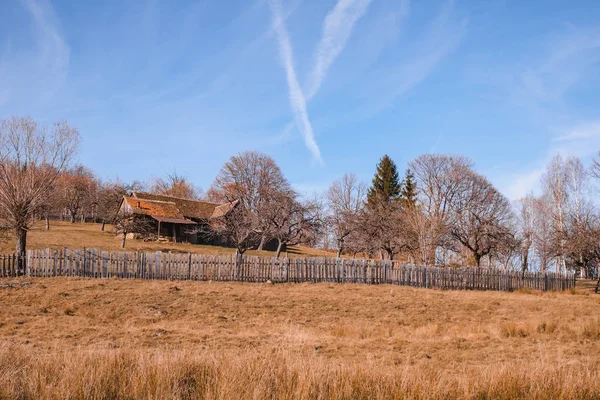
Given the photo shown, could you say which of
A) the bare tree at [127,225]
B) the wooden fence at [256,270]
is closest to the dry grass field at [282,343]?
the wooden fence at [256,270]

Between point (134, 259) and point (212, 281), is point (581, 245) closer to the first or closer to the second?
point (212, 281)

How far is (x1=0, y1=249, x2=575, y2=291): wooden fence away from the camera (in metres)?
20.2

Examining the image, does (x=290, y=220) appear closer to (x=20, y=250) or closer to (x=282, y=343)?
(x=20, y=250)

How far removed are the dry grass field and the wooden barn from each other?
78.4 ft

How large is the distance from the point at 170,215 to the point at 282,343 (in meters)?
37.8

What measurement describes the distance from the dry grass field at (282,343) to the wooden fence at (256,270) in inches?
47.3

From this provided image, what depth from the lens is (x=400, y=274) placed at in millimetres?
24812

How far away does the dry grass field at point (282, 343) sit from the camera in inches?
191

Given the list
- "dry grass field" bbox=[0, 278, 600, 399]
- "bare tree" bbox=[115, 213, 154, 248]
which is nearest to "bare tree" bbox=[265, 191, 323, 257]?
"dry grass field" bbox=[0, 278, 600, 399]

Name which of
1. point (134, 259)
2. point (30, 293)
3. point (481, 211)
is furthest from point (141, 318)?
point (481, 211)

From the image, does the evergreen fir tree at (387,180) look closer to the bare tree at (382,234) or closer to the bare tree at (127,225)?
the bare tree at (382,234)

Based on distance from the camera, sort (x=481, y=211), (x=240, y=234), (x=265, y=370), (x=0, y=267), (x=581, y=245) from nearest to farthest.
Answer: (x=265, y=370), (x=0, y=267), (x=581, y=245), (x=240, y=234), (x=481, y=211)

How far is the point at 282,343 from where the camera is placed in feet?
30.1

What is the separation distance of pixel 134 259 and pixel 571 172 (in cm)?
3786
